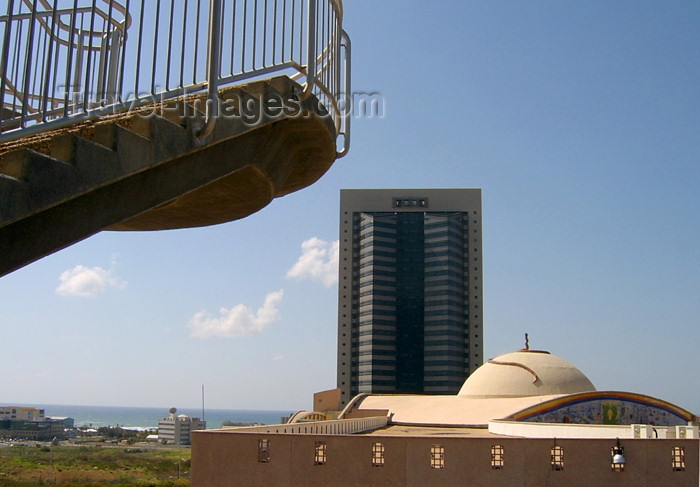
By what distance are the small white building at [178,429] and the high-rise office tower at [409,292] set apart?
113 ft

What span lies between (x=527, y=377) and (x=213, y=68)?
1357 inches

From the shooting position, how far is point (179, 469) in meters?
88.7

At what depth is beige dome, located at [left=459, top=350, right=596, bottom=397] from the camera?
37.2 meters

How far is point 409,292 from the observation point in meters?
111

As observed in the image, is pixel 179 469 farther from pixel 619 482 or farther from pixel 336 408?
pixel 619 482

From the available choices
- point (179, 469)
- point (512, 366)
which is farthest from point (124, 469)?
point (512, 366)

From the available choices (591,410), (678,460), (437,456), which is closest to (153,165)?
(437,456)

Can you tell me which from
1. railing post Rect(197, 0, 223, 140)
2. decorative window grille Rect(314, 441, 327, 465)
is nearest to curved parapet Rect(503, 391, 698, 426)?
A: decorative window grille Rect(314, 441, 327, 465)

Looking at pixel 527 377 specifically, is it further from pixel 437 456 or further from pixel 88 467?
pixel 88 467

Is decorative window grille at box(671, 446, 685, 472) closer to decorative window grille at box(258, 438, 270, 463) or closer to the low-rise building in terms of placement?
the low-rise building

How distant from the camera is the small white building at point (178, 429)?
13262cm

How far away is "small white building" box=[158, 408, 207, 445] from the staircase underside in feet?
399

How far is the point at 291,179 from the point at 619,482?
1147 cm

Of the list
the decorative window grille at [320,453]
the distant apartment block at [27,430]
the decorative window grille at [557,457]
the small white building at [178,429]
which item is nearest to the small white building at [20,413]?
the distant apartment block at [27,430]
